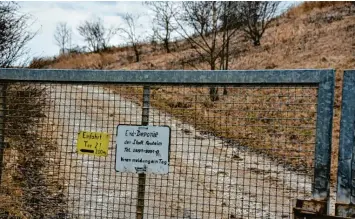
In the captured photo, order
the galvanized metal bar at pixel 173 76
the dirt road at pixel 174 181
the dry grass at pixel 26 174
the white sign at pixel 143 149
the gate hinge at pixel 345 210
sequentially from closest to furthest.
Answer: the gate hinge at pixel 345 210
the galvanized metal bar at pixel 173 76
the white sign at pixel 143 149
the dirt road at pixel 174 181
the dry grass at pixel 26 174

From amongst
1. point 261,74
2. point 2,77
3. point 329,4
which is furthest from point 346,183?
point 329,4

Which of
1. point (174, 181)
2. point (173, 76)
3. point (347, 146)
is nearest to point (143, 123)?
point (173, 76)

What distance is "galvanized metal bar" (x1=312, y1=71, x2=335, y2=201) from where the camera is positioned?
2355 millimetres

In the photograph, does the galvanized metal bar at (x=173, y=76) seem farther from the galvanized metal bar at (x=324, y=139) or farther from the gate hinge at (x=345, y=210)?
the gate hinge at (x=345, y=210)

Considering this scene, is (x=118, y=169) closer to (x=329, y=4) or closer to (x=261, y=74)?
(x=261, y=74)

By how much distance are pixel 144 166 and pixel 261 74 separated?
2.96 feet

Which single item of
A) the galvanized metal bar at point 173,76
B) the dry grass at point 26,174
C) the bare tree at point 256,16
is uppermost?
the bare tree at point 256,16

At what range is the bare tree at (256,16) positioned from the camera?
2580 cm

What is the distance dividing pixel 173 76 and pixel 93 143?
2.46ft

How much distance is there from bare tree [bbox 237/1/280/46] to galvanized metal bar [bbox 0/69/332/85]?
2231cm

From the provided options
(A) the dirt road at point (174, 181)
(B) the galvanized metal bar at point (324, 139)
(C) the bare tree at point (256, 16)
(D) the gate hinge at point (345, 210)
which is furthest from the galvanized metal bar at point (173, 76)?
(C) the bare tree at point (256, 16)

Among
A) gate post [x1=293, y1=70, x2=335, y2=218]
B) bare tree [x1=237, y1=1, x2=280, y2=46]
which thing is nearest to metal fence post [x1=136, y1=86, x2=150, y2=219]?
gate post [x1=293, y1=70, x2=335, y2=218]

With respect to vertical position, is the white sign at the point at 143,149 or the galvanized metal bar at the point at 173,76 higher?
the galvanized metal bar at the point at 173,76

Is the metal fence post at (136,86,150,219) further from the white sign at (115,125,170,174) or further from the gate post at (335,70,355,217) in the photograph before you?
the gate post at (335,70,355,217)
